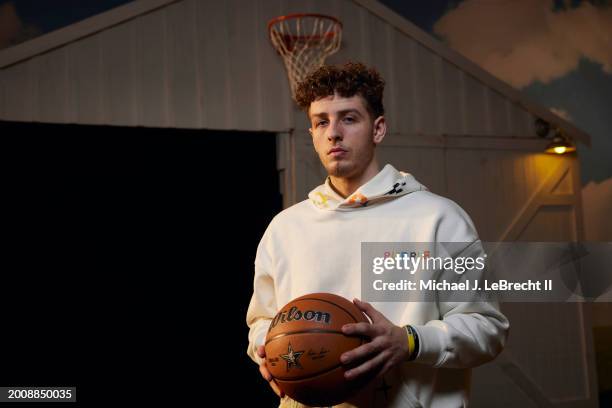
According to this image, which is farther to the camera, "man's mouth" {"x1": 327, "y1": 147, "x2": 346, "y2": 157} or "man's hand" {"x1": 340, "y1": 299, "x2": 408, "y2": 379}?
"man's mouth" {"x1": 327, "y1": 147, "x2": 346, "y2": 157}

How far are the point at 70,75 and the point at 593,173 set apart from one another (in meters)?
5.52

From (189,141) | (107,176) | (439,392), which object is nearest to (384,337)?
(439,392)

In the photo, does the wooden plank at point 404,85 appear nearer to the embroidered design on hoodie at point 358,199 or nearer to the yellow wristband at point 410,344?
the embroidered design on hoodie at point 358,199

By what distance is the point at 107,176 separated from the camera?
531 cm

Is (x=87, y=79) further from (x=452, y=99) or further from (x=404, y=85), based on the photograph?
(x=452, y=99)

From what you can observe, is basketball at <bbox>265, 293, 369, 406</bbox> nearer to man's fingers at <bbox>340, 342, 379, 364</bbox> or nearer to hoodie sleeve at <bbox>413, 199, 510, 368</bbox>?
man's fingers at <bbox>340, 342, 379, 364</bbox>

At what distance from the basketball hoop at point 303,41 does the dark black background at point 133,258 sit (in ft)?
2.03

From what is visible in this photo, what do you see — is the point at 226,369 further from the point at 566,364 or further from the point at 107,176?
the point at 566,364

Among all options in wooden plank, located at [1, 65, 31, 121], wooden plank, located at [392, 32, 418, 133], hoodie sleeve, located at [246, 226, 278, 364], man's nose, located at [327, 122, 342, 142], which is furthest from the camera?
wooden plank, located at [392, 32, 418, 133]

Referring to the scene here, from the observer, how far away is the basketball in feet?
5.58

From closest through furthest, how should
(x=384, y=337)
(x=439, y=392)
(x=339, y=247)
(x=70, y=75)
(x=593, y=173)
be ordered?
1. (x=384, y=337)
2. (x=439, y=392)
3. (x=339, y=247)
4. (x=70, y=75)
5. (x=593, y=173)

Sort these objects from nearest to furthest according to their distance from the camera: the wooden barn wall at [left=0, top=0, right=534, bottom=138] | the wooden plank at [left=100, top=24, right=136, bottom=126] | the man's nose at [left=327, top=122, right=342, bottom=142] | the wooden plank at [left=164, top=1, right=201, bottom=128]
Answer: the man's nose at [left=327, top=122, right=342, bottom=142]
the wooden barn wall at [left=0, top=0, right=534, bottom=138]
the wooden plank at [left=100, top=24, right=136, bottom=126]
the wooden plank at [left=164, top=1, right=201, bottom=128]

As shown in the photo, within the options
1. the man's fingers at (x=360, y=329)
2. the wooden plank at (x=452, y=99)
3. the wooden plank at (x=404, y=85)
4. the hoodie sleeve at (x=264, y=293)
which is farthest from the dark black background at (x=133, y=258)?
the man's fingers at (x=360, y=329)

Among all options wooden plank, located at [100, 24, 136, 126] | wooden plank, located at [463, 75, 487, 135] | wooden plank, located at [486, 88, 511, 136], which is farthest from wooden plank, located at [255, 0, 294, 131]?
wooden plank, located at [486, 88, 511, 136]
